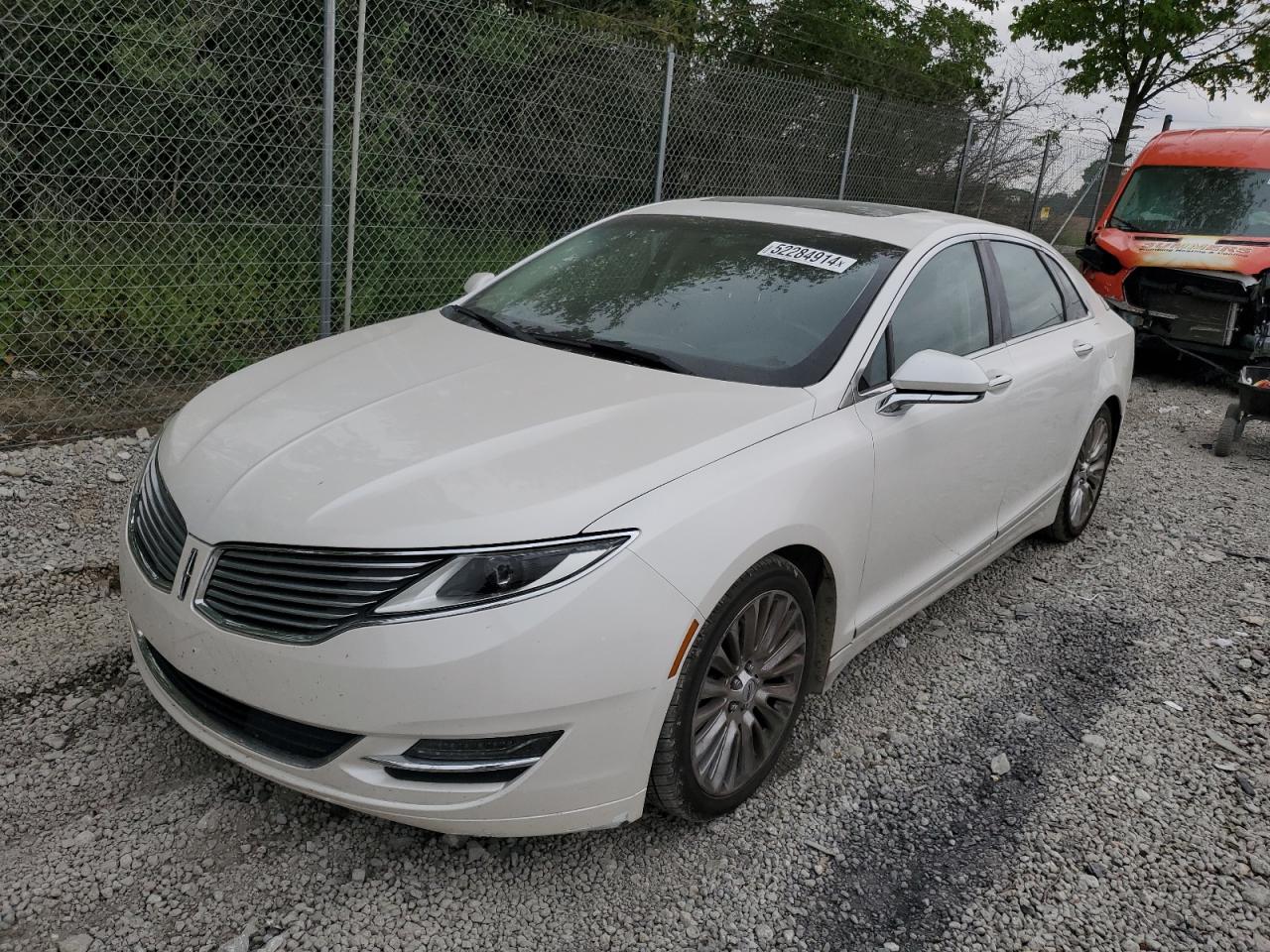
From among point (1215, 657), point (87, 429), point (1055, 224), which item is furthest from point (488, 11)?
point (1055, 224)

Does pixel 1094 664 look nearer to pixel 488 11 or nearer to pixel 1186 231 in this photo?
pixel 488 11

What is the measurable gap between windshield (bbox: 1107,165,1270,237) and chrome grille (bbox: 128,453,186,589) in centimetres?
995

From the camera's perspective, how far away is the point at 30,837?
2.62 meters

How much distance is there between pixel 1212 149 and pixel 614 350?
958cm

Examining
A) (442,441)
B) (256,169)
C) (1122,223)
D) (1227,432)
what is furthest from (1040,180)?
(442,441)

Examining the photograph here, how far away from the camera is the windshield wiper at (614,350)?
3.25m

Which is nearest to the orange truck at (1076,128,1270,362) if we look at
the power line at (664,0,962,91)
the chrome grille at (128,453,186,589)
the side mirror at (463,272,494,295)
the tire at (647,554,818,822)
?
the power line at (664,0,962,91)

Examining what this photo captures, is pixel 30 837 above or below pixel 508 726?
below

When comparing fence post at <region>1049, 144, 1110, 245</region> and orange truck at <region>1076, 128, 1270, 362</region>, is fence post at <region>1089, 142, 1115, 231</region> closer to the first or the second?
fence post at <region>1049, 144, 1110, 245</region>

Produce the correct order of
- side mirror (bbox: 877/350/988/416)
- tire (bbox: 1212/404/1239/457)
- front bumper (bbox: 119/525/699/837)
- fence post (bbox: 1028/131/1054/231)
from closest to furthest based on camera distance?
front bumper (bbox: 119/525/699/837), side mirror (bbox: 877/350/988/416), tire (bbox: 1212/404/1239/457), fence post (bbox: 1028/131/1054/231)

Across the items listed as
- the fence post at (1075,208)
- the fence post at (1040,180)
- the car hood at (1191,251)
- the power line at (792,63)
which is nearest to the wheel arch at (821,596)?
the power line at (792,63)

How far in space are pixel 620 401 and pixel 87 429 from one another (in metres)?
3.86

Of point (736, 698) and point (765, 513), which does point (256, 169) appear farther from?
point (736, 698)

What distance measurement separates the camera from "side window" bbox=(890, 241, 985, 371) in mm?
3445
